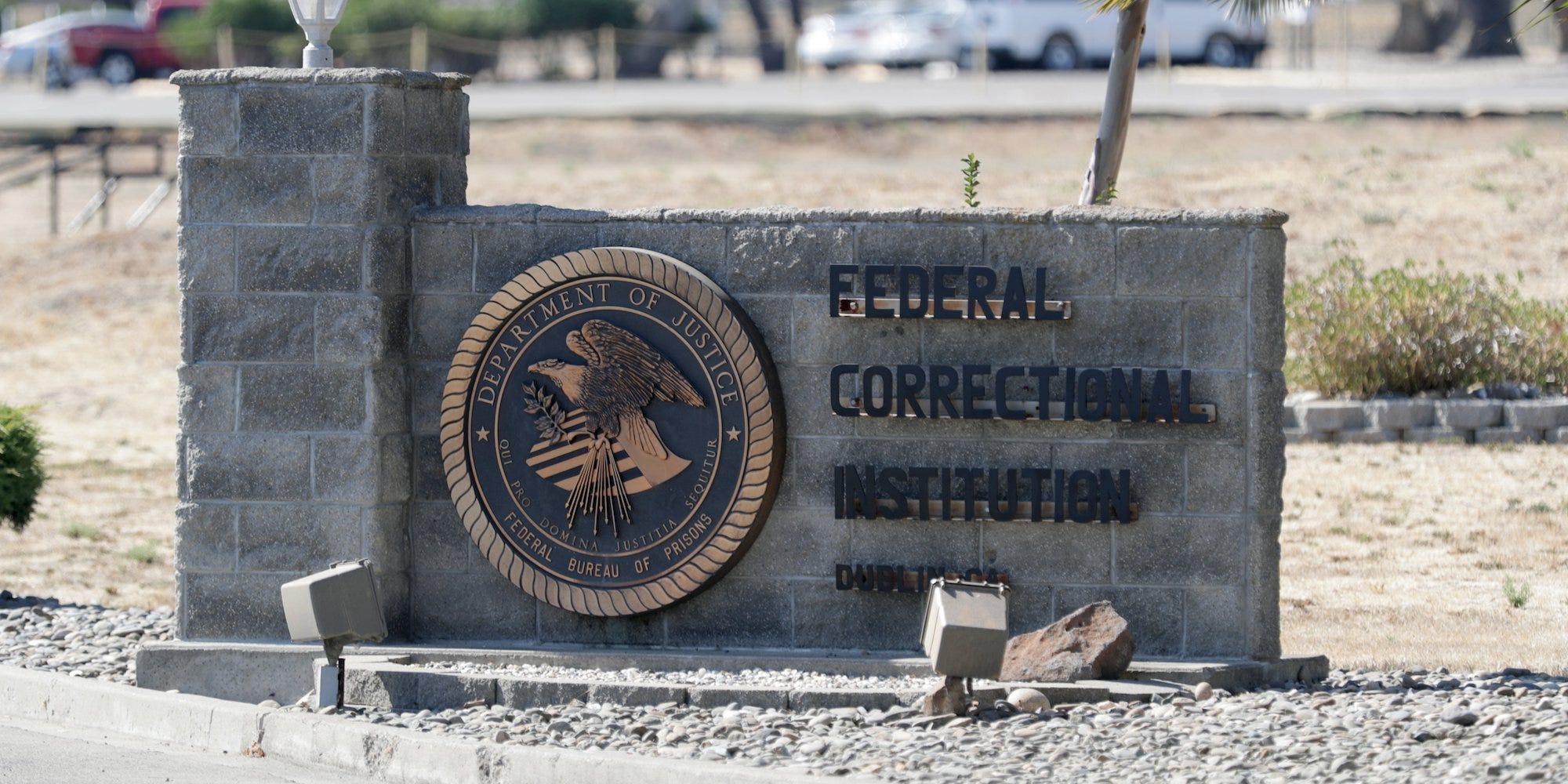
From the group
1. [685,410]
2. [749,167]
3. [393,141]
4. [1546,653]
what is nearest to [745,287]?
[685,410]

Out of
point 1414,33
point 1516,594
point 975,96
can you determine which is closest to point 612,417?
point 1516,594

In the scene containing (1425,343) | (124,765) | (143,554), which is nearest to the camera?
(124,765)

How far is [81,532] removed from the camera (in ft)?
41.4

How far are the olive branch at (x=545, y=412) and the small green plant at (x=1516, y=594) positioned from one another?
4835 millimetres

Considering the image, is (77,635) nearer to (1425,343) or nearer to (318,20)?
(318,20)

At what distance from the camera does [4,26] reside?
55.1 meters

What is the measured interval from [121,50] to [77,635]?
3249cm

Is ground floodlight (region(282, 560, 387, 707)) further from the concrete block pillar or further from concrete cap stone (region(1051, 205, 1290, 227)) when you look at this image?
concrete cap stone (region(1051, 205, 1290, 227))

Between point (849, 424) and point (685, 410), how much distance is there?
2.16 ft

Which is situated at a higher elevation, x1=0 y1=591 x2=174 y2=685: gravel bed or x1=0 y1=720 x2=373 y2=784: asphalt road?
x1=0 y1=591 x2=174 y2=685: gravel bed

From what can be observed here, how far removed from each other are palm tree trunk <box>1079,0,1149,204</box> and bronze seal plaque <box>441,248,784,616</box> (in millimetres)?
3290

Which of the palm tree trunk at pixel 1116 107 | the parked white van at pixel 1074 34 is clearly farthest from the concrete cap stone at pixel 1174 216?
the parked white van at pixel 1074 34

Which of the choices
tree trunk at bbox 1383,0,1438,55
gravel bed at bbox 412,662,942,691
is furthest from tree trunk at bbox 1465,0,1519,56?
gravel bed at bbox 412,662,942,691

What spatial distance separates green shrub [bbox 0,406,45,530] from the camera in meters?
10.5
